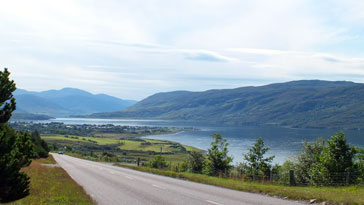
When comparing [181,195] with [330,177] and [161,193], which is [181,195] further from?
[330,177]

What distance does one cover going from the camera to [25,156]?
1380 centimetres

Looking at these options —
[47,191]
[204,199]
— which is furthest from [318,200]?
[47,191]

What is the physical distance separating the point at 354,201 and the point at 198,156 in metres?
28.2

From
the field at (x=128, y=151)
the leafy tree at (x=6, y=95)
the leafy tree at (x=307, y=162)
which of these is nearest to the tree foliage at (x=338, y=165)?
the leafy tree at (x=307, y=162)

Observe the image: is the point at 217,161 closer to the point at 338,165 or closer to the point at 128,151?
the point at 338,165

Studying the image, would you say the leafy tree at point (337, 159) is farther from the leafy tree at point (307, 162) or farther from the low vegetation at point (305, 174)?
the leafy tree at point (307, 162)

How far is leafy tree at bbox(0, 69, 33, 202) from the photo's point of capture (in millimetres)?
11945

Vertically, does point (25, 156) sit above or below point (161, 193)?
above

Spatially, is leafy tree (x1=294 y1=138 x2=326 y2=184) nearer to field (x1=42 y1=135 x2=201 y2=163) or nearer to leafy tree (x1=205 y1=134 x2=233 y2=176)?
leafy tree (x1=205 y1=134 x2=233 y2=176)

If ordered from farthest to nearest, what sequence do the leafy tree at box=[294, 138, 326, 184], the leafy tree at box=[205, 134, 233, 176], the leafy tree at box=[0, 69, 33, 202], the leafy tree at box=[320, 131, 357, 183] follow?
the leafy tree at box=[205, 134, 233, 176], the leafy tree at box=[294, 138, 326, 184], the leafy tree at box=[320, 131, 357, 183], the leafy tree at box=[0, 69, 33, 202]

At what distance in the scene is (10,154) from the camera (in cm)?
1241

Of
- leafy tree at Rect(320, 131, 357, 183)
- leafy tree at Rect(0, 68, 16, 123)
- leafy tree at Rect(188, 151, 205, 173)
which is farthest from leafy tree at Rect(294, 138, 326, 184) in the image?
→ leafy tree at Rect(0, 68, 16, 123)

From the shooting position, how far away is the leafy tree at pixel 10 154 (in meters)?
11.9

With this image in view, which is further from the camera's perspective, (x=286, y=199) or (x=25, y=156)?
(x=286, y=199)
